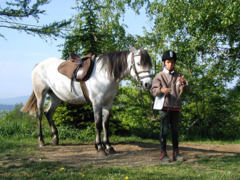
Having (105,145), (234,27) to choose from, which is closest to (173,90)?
(105,145)

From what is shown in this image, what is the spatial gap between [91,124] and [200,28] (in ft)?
15.0

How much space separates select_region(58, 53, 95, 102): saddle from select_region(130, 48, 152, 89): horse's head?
1.07 meters

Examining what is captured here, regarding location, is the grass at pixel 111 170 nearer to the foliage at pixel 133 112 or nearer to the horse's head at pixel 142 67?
the horse's head at pixel 142 67

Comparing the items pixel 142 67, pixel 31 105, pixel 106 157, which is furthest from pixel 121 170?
pixel 31 105

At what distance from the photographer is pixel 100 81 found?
521cm

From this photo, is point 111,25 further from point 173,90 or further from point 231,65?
point 173,90

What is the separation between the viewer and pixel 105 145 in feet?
18.0

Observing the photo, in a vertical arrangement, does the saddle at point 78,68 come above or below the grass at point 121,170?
above

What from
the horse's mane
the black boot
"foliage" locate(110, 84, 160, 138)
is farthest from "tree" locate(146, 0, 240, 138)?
the black boot

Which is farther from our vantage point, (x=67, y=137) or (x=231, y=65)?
(x=231, y=65)

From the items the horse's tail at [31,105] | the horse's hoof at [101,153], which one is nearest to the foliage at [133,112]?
the horse's tail at [31,105]

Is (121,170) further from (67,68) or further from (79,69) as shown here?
(67,68)

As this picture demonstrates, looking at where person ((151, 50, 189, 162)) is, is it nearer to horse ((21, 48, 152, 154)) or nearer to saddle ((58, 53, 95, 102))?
horse ((21, 48, 152, 154))

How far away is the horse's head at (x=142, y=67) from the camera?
4.51 m
